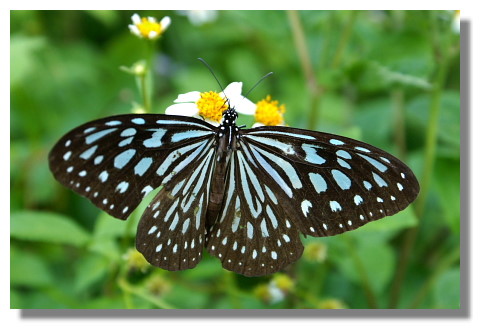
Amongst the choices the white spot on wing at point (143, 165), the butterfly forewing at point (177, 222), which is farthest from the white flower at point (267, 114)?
the white spot on wing at point (143, 165)

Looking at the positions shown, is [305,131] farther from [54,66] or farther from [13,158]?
[54,66]

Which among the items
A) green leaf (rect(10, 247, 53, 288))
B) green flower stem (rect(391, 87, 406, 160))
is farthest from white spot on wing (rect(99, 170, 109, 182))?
green flower stem (rect(391, 87, 406, 160))

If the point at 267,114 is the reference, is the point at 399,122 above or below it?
above

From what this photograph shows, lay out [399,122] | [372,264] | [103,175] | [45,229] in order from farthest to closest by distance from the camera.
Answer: [399,122] < [372,264] < [45,229] < [103,175]

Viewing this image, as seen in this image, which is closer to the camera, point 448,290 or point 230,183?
point 230,183

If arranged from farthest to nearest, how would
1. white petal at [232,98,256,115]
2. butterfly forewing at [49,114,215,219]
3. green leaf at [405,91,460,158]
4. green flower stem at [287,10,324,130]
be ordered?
1. green flower stem at [287,10,324,130]
2. green leaf at [405,91,460,158]
3. white petal at [232,98,256,115]
4. butterfly forewing at [49,114,215,219]

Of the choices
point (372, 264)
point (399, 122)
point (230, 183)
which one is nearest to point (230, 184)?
point (230, 183)

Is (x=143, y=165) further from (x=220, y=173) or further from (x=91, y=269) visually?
(x=91, y=269)

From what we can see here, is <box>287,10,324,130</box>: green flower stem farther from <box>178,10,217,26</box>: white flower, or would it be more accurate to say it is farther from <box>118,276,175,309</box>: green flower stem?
<box>118,276,175,309</box>: green flower stem
